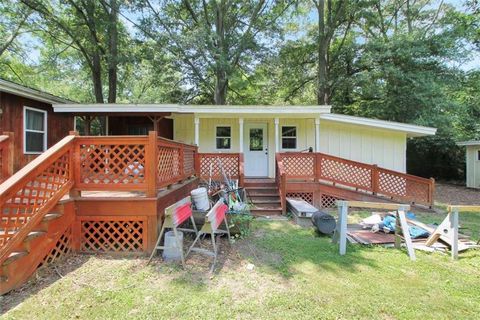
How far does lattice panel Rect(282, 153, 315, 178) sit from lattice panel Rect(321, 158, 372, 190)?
37 centimetres

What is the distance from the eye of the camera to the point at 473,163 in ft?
47.6

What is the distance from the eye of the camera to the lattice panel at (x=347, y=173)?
8.34 meters

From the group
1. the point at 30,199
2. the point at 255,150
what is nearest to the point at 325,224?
the point at 30,199

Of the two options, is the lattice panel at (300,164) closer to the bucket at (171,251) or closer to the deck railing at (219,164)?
the deck railing at (219,164)

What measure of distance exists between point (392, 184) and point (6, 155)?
921 cm

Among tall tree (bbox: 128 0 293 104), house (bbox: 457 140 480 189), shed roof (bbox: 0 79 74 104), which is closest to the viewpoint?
shed roof (bbox: 0 79 74 104)

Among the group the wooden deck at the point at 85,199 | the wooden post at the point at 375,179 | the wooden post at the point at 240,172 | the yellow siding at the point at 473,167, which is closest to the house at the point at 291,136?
the wooden post at the point at 240,172


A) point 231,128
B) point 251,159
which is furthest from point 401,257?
point 231,128

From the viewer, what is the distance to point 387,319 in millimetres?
2689

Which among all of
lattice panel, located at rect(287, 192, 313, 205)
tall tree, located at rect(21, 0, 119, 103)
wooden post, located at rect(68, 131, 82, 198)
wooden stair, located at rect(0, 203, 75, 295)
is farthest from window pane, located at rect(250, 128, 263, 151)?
tall tree, located at rect(21, 0, 119, 103)

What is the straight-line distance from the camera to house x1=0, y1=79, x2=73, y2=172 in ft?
20.8

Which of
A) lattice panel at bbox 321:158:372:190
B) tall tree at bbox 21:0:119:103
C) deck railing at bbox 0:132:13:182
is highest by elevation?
tall tree at bbox 21:0:119:103

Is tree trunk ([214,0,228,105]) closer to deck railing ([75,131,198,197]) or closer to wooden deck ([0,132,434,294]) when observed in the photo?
wooden deck ([0,132,434,294])

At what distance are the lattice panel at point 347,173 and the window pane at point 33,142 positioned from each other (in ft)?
26.5
